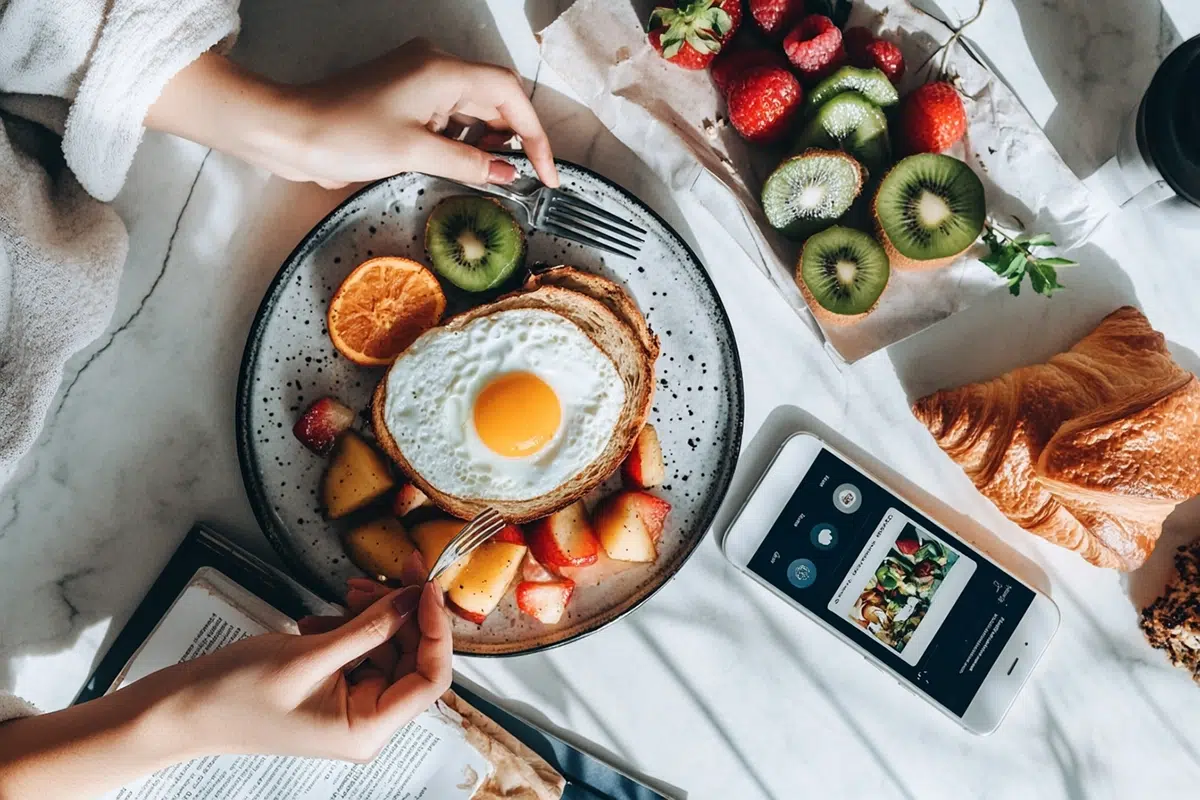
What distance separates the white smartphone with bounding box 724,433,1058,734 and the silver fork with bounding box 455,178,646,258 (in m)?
0.59

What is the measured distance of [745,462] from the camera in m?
1.83

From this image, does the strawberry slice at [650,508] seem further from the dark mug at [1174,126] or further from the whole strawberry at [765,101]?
the dark mug at [1174,126]

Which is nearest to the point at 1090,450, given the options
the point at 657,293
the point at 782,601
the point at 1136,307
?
the point at 1136,307

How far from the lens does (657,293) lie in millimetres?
1726

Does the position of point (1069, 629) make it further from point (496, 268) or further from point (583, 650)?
point (496, 268)

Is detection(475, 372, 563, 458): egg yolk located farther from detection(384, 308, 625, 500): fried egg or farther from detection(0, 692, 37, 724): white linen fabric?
detection(0, 692, 37, 724): white linen fabric

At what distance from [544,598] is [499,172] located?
82 cm

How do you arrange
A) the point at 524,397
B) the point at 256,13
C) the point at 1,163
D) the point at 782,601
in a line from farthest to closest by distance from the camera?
the point at 782,601 < the point at 256,13 < the point at 524,397 < the point at 1,163

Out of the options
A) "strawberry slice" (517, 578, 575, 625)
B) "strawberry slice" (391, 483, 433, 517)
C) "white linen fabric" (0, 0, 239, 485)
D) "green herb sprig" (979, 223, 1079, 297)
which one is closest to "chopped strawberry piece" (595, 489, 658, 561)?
"strawberry slice" (517, 578, 575, 625)

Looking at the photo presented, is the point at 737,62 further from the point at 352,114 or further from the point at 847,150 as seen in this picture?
the point at 352,114

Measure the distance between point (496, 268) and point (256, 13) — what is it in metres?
0.72

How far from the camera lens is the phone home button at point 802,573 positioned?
1.82 metres

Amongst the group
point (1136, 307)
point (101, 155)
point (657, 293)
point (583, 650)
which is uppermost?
point (1136, 307)

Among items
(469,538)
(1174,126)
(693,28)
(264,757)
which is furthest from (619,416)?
(1174,126)
